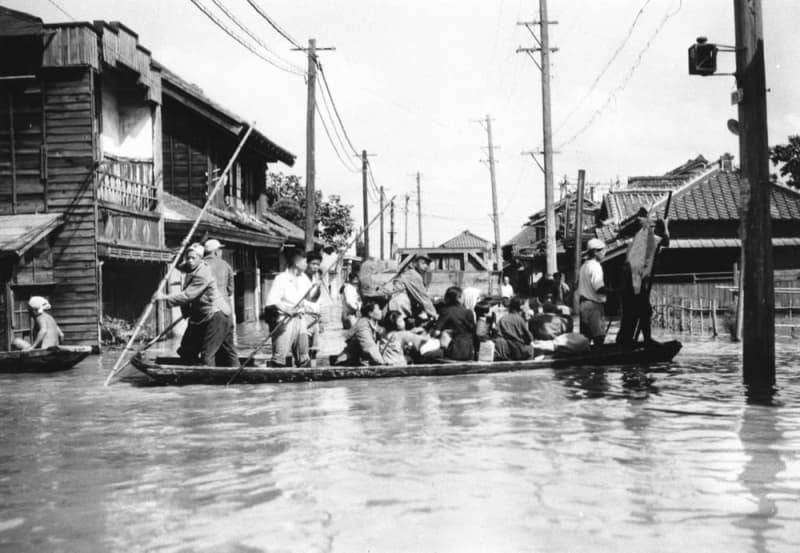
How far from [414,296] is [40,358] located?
5.99m

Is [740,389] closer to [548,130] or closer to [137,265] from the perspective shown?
[137,265]

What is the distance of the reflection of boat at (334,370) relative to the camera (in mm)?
11625

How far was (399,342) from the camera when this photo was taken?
1276 centimetres

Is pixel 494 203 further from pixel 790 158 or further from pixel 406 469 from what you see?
pixel 406 469

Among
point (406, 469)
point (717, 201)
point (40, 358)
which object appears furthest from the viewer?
point (717, 201)

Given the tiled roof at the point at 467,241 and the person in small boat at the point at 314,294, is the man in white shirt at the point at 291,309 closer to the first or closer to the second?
the person in small boat at the point at 314,294

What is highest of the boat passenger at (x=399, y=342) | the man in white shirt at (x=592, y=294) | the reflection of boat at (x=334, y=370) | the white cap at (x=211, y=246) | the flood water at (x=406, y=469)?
the white cap at (x=211, y=246)

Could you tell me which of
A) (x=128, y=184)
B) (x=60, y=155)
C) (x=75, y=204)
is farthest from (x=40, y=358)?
(x=128, y=184)

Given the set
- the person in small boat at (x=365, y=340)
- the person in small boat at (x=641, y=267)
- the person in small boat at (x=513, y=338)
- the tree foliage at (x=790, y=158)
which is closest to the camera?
the person in small boat at (x=365, y=340)

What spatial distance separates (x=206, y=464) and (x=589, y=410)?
437 centimetres

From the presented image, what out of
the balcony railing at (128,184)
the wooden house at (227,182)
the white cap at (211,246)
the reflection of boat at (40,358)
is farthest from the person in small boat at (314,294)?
the wooden house at (227,182)

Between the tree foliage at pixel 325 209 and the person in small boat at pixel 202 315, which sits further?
the tree foliage at pixel 325 209

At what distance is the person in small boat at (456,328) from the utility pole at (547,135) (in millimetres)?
12964

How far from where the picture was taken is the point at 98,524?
554 cm
